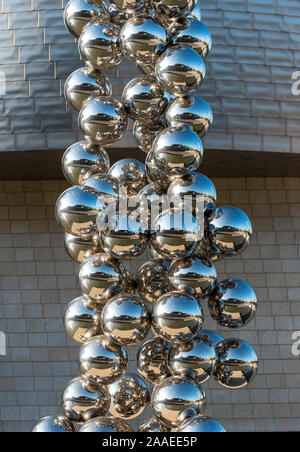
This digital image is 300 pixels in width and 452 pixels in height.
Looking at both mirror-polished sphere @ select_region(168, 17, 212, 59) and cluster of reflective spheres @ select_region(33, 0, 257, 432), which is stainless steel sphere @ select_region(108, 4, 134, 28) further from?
mirror-polished sphere @ select_region(168, 17, 212, 59)

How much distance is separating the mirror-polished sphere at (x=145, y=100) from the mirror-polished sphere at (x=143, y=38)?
0.24 ft

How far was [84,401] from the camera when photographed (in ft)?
5.58

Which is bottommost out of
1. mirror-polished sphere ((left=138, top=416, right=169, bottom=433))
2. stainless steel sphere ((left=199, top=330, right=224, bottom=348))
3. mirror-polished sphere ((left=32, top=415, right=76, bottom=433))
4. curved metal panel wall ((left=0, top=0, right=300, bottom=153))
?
mirror-polished sphere ((left=138, top=416, right=169, bottom=433))

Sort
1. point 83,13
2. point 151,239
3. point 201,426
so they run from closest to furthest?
point 201,426, point 151,239, point 83,13

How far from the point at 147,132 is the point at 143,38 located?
303 millimetres

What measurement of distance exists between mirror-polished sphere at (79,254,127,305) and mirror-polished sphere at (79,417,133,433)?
330 mm

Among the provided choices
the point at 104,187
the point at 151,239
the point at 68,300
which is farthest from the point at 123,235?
the point at 68,300

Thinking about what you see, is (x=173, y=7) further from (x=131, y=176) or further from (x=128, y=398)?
(x=128, y=398)

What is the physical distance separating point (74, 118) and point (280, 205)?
2.31 meters

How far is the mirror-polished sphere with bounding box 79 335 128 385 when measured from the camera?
65.5 inches

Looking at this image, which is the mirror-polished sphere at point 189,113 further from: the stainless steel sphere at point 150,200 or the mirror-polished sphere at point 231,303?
the mirror-polished sphere at point 231,303

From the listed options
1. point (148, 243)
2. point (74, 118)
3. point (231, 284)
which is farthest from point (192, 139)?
point (74, 118)

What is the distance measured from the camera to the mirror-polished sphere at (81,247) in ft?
5.82

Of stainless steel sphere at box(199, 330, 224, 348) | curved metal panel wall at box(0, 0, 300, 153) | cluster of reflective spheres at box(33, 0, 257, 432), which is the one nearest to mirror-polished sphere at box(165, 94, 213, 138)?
cluster of reflective spheres at box(33, 0, 257, 432)
